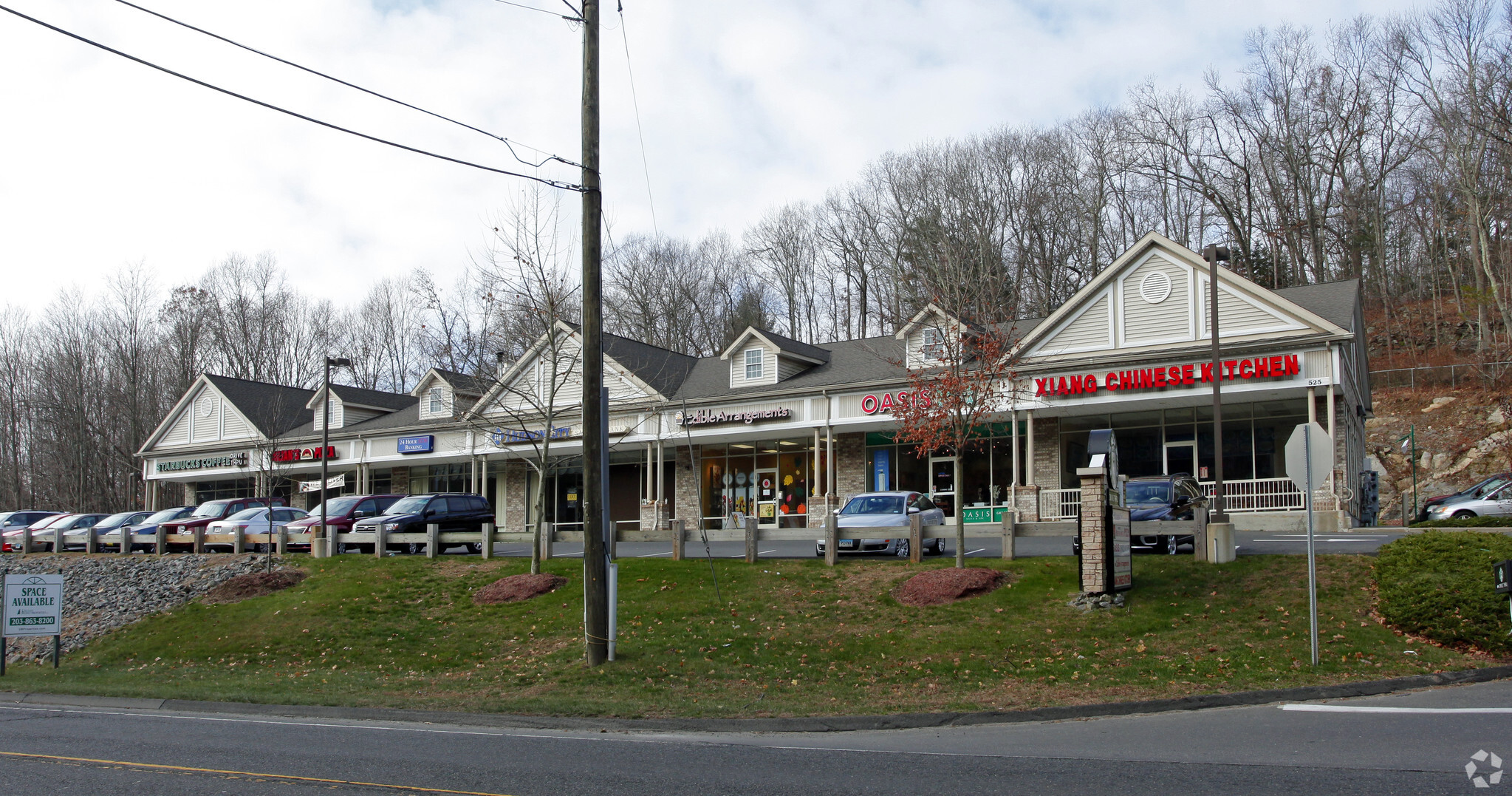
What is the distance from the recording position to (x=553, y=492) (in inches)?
1631

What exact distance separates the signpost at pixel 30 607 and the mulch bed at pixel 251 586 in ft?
11.8

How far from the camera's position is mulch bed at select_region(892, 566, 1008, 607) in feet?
51.9

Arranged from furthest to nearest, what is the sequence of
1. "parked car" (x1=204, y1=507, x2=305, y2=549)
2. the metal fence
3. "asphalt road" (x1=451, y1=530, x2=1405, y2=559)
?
the metal fence, "parked car" (x1=204, y1=507, x2=305, y2=549), "asphalt road" (x1=451, y1=530, x2=1405, y2=559)

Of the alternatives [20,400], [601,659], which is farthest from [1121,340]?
[20,400]

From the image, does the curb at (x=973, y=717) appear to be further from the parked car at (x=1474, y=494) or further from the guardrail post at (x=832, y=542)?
the parked car at (x=1474, y=494)

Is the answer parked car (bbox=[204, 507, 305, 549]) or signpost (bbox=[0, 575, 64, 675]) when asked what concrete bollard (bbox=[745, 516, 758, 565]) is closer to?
signpost (bbox=[0, 575, 64, 675])

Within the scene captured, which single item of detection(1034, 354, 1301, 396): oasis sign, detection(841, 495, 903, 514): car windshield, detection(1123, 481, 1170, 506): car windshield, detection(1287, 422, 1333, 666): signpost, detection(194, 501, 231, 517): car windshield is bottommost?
detection(194, 501, 231, 517): car windshield

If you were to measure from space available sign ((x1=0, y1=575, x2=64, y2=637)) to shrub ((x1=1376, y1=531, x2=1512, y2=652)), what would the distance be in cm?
2053

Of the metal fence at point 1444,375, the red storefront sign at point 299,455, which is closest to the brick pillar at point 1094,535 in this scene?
the metal fence at point 1444,375

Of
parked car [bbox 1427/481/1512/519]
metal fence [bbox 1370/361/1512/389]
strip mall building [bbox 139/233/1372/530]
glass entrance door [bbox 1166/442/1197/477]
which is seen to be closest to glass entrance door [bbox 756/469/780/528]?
strip mall building [bbox 139/233/1372/530]

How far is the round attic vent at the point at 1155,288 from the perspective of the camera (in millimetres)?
28422

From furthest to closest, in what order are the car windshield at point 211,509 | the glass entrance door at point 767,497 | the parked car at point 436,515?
the glass entrance door at point 767,497, the car windshield at point 211,509, the parked car at point 436,515

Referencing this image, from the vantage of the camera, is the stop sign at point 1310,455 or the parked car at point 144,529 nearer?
the stop sign at point 1310,455

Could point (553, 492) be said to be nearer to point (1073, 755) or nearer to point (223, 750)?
point (223, 750)
